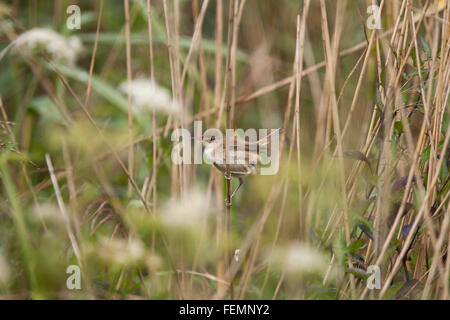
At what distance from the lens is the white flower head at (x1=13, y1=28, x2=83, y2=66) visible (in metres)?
1.11

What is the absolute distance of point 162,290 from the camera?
0.91 m

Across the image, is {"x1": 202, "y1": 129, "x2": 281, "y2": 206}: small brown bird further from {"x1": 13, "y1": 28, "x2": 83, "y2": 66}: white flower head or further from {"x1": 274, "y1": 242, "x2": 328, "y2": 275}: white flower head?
{"x1": 13, "y1": 28, "x2": 83, "y2": 66}: white flower head

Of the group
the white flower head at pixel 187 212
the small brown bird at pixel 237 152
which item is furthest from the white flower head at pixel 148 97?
the small brown bird at pixel 237 152

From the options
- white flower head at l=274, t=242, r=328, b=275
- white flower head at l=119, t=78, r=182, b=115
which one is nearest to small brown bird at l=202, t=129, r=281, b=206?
white flower head at l=274, t=242, r=328, b=275

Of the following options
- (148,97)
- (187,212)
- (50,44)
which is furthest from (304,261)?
(50,44)

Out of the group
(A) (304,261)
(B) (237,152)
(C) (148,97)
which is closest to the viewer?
(B) (237,152)

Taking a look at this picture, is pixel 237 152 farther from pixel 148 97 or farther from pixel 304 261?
pixel 148 97

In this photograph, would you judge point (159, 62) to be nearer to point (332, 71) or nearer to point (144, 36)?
point (144, 36)

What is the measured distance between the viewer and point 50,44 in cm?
119

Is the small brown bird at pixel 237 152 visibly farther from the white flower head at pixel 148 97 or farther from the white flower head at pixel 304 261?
the white flower head at pixel 148 97

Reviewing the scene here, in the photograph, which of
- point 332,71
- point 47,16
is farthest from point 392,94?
point 47,16

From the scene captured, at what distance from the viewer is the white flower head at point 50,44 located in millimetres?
1107

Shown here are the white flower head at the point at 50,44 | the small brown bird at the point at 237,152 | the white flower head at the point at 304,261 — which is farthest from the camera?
the white flower head at the point at 50,44

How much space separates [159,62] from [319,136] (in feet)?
2.11
